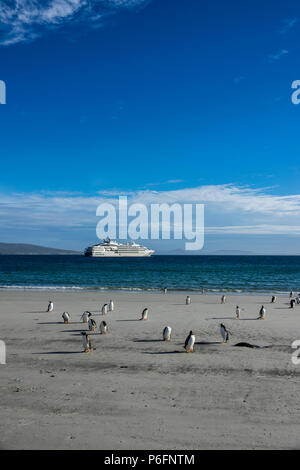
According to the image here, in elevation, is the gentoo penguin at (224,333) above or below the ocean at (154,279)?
above

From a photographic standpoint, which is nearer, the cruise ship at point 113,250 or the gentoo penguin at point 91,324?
the gentoo penguin at point 91,324

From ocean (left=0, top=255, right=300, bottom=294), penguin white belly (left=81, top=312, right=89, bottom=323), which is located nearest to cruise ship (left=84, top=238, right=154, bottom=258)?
ocean (left=0, top=255, right=300, bottom=294)

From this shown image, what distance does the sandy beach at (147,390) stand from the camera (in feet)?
23.0

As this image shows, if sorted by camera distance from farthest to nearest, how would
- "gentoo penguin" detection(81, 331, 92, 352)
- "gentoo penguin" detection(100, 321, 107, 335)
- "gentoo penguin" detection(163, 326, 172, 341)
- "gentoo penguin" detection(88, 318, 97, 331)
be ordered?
"gentoo penguin" detection(88, 318, 97, 331), "gentoo penguin" detection(100, 321, 107, 335), "gentoo penguin" detection(163, 326, 172, 341), "gentoo penguin" detection(81, 331, 92, 352)

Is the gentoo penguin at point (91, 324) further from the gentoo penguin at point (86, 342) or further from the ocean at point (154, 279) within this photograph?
the ocean at point (154, 279)

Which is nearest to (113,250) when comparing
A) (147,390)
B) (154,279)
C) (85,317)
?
(154,279)

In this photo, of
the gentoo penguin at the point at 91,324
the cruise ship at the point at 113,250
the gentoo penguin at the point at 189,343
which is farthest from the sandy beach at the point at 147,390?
the cruise ship at the point at 113,250

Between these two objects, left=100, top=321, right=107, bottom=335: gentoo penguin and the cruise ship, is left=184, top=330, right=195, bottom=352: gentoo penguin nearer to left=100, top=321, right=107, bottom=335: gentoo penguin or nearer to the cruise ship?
left=100, top=321, right=107, bottom=335: gentoo penguin

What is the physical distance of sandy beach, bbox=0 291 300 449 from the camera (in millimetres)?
7003

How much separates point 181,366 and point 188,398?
274 cm

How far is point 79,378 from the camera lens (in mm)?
10383

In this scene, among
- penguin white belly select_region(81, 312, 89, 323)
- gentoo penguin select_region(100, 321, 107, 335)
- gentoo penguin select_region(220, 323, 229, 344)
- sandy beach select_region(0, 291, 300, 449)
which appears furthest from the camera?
penguin white belly select_region(81, 312, 89, 323)
